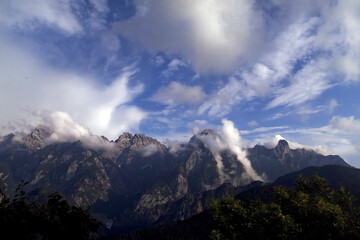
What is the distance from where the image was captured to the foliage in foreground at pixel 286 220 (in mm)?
44812

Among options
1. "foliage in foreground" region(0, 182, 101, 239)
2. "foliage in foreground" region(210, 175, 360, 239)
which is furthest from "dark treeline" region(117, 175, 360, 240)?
"foliage in foreground" region(0, 182, 101, 239)

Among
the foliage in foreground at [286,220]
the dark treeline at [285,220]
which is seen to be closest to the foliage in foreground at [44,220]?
the dark treeline at [285,220]

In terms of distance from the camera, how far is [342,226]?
45.1m

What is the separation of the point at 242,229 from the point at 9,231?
3790 centimetres

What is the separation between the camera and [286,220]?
4388 cm

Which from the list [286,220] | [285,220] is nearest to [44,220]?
[285,220]

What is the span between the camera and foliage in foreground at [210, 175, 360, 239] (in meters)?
44.8

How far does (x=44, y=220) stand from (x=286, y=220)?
3686 cm

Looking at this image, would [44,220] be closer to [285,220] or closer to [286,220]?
[285,220]

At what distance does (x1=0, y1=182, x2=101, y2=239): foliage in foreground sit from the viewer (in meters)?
19.7

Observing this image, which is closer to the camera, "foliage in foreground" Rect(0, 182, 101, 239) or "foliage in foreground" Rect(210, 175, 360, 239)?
"foliage in foreground" Rect(0, 182, 101, 239)

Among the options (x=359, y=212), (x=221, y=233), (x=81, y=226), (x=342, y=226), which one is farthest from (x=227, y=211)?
(x=81, y=226)

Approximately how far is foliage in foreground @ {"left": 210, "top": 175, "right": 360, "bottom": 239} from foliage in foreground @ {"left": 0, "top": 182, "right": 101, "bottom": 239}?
30.6 m

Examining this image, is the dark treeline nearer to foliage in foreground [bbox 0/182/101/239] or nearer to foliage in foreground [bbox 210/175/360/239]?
foliage in foreground [bbox 210/175/360/239]
